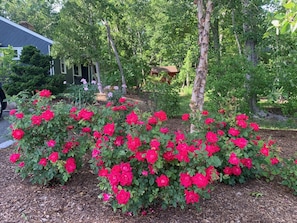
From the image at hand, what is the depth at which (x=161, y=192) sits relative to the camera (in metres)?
2.13

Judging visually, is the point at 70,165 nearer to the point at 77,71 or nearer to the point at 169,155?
the point at 169,155

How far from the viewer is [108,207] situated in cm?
244

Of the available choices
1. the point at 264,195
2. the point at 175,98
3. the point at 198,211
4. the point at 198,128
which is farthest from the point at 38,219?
the point at 175,98

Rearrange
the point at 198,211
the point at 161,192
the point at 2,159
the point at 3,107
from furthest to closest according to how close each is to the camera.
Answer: the point at 3,107 → the point at 2,159 → the point at 198,211 → the point at 161,192

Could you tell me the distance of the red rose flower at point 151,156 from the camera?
190cm

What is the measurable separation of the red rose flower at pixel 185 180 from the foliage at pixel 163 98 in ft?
17.1

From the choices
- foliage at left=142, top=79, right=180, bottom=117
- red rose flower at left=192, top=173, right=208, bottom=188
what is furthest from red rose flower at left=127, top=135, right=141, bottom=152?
foliage at left=142, top=79, right=180, bottom=117

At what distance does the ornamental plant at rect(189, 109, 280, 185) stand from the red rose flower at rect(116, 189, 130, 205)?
904 millimetres

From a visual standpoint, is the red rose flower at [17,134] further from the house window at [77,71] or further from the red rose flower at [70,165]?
the house window at [77,71]

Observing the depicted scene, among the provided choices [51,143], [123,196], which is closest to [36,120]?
[51,143]

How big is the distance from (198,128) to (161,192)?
3.39ft

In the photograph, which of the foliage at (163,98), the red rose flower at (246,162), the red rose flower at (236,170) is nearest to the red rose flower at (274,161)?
the red rose flower at (246,162)

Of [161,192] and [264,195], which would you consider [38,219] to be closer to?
[161,192]

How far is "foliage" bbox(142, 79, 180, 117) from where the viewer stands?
7266 mm
